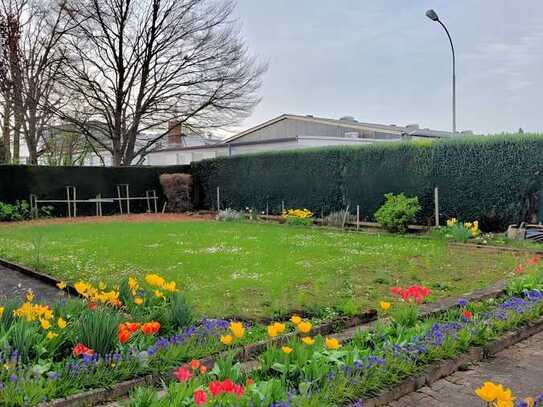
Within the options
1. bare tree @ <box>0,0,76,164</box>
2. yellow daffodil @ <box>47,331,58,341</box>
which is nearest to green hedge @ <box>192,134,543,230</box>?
bare tree @ <box>0,0,76,164</box>

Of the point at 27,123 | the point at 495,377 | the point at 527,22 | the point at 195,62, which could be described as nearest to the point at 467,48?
the point at 527,22

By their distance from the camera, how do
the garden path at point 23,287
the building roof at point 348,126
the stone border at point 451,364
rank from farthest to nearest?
the building roof at point 348,126
the garden path at point 23,287
the stone border at point 451,364

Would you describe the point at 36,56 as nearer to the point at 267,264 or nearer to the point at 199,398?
the point at 267,264

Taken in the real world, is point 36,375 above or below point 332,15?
below

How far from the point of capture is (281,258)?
281 inches

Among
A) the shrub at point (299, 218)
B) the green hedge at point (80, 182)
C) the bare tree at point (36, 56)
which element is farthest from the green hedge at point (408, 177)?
the bare tree at point (36, 56)

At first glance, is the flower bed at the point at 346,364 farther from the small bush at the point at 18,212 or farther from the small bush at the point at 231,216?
the small bush at the point at 18,212

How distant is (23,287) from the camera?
5.46 meters

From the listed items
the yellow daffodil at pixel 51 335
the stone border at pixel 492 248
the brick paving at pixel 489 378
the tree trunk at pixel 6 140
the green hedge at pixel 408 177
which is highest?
the tree trunk at pixel 6 140

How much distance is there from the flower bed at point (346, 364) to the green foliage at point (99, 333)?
1.73 feet

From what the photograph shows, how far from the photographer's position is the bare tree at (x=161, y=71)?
20000 mm

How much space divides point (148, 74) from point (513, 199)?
1625cm

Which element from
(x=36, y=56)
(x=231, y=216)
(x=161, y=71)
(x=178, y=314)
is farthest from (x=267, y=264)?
(x=36, y=56)

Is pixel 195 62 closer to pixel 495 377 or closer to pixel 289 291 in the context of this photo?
pixel 289 291
